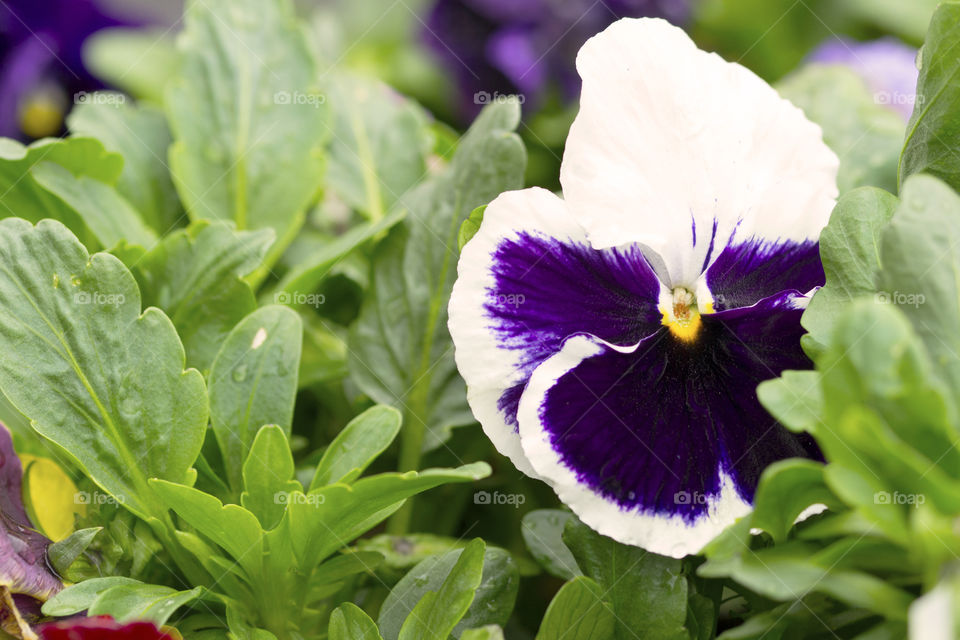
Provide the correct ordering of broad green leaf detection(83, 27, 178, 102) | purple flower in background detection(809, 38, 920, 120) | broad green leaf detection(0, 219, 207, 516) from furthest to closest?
purple flower in background detection(809, 38, 920, 120)
broad green leaf detection(83, 27, 178, 102)
broad green leaf detection(0, 219, 207, 516)

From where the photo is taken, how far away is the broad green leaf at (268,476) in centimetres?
41

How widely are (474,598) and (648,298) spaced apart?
0.17m

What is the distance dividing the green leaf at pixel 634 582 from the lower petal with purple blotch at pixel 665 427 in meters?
0.02

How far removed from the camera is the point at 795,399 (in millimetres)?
332

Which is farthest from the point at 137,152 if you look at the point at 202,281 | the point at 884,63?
the point at 884,63

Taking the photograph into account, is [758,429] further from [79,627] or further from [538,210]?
[79,627]

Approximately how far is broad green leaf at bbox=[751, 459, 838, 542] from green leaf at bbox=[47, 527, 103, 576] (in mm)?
292

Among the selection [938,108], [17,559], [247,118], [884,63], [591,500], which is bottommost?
[17,559]

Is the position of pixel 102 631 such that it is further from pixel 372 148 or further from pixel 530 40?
pixel 530 40

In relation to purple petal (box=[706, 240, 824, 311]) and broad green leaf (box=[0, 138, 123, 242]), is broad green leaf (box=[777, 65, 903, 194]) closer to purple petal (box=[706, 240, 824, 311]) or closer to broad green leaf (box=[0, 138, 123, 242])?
purple petal (box=[706, 240, 824, 311])

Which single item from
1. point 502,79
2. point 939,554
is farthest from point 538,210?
point 502,79

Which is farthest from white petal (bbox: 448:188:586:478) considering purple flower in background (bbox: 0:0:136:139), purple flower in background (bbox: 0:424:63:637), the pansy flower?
purple flower in background (bbox: 0:0:136:139)

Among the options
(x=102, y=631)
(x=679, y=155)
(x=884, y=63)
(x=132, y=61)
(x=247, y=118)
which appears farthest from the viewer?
(x=884, y=63)

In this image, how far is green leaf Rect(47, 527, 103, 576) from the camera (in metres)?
0.41
